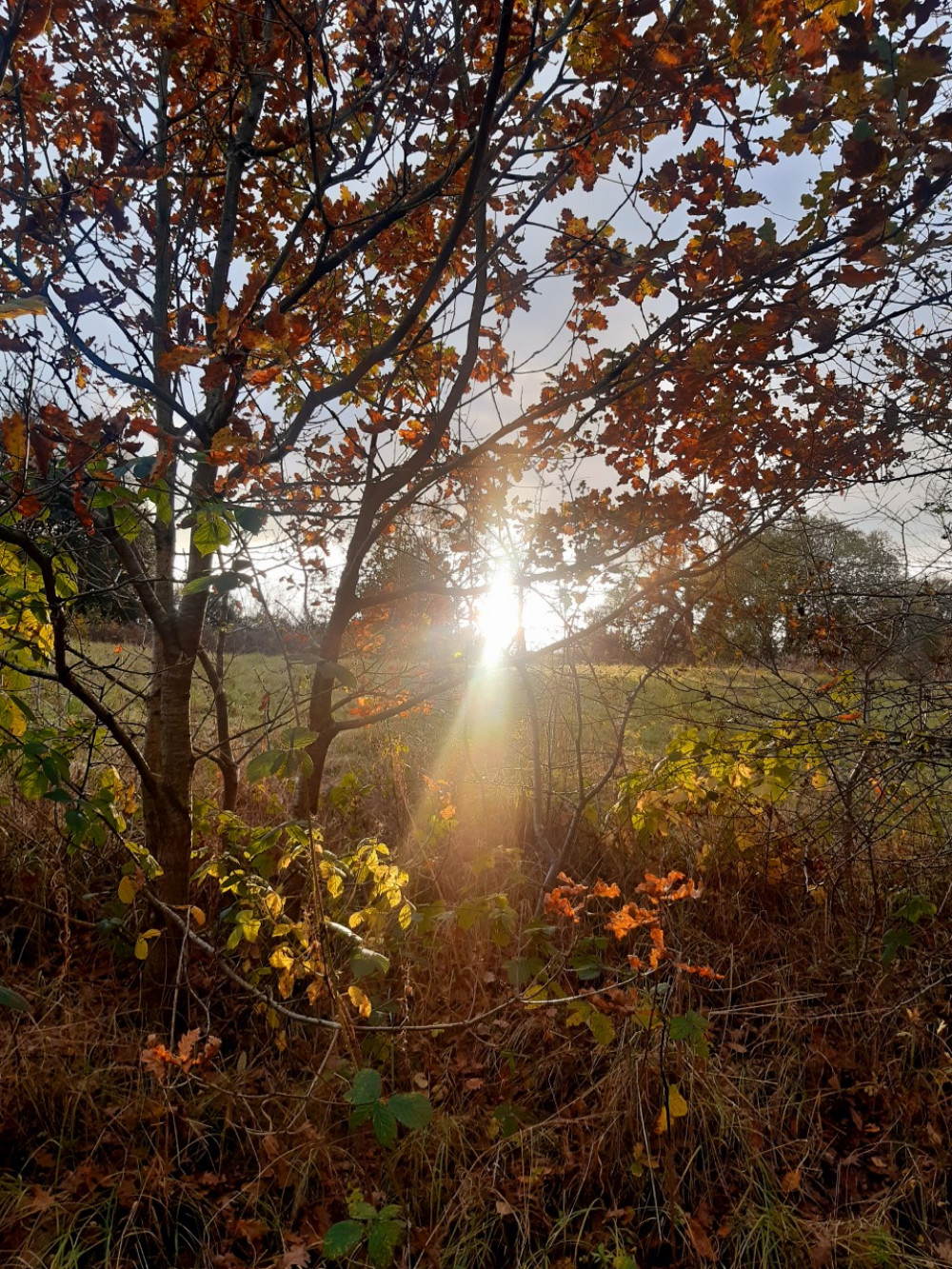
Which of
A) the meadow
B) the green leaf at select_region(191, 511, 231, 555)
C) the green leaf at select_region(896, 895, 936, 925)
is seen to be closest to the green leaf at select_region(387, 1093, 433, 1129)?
the meadow

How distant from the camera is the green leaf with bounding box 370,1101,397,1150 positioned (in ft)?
5.04

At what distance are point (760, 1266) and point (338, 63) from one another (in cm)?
408

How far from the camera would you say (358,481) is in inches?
107

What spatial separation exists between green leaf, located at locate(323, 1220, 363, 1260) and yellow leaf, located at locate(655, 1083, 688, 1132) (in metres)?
1.03

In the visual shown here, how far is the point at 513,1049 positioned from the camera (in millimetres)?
2576

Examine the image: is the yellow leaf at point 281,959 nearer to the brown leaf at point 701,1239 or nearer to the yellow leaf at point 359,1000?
the yellow leaf at point 359,1000

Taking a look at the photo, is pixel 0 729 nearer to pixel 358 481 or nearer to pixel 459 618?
pixel 358 481

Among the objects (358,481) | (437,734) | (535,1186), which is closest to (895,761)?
(535,1186)

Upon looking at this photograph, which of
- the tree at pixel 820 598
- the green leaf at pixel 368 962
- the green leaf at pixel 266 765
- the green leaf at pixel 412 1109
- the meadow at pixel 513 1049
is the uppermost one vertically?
the tree at pixel 820 598

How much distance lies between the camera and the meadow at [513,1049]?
1965mm

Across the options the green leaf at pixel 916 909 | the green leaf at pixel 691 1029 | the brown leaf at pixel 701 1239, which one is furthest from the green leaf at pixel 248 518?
the green leaf at pixel 916 909

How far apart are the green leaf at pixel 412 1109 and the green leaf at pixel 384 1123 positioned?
0.02m

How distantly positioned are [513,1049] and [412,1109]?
1122mm

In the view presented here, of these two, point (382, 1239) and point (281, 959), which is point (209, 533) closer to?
point (281, 959)
